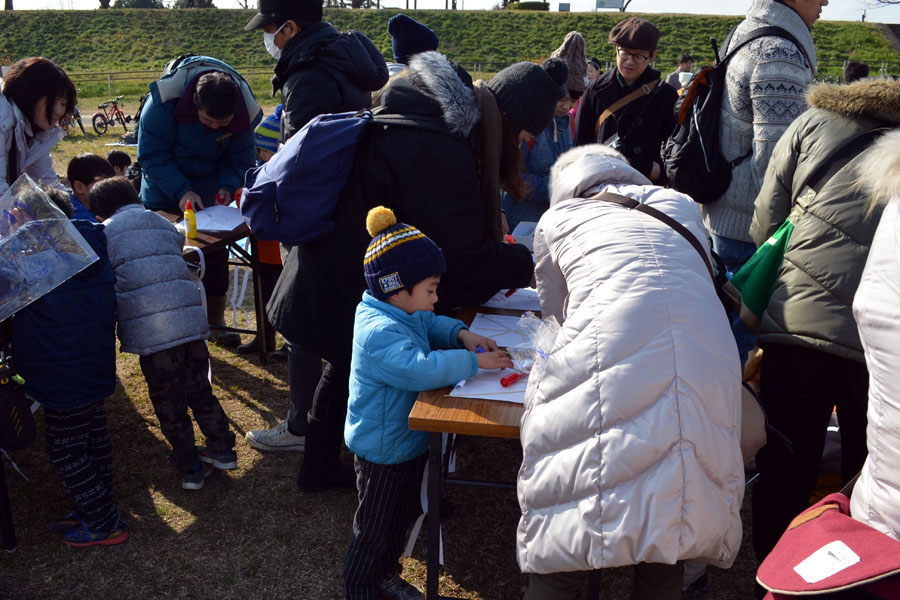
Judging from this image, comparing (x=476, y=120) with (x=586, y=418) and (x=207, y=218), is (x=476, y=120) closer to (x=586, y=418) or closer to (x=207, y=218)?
(x=586, y=418)

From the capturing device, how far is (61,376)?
2.54 m

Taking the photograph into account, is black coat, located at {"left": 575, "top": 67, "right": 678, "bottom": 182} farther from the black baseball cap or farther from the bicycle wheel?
the bicycle wheel

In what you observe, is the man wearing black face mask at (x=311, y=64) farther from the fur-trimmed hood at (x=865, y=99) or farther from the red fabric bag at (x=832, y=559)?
the red fabric bag at (x=832, y=559)

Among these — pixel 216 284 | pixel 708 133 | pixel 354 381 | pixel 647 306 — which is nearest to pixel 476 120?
pixel 354 381

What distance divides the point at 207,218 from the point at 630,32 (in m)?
2.69

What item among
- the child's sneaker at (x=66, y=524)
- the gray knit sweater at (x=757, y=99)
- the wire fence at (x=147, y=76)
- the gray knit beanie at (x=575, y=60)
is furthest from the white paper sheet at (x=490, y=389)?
the wire fence at (x=147, y=76)

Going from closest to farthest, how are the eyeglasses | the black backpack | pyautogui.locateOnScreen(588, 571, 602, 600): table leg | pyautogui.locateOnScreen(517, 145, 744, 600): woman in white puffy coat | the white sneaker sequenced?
pyautogui.locateOnScreen(517, 145, 744, 600): woman in white puffy coat
pyautogui.locateOnScreen(588, 571, 602, 600): table leg
the black backpack
the white sneaker
the eyeglasses

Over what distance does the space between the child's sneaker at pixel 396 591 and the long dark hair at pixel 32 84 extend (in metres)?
2.58

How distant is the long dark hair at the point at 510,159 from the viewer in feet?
7.44

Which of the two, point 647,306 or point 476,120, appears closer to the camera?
point 647,306

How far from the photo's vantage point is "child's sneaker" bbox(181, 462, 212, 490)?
3.05 meters

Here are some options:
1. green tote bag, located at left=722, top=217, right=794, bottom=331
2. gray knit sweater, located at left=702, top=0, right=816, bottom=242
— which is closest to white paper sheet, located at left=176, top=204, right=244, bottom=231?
gray knit sweater, located at left=702, top=0, right=816, bottom=242

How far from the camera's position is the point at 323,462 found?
9.72ft

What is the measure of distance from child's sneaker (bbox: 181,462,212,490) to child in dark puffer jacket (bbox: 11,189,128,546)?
327 millimetres
